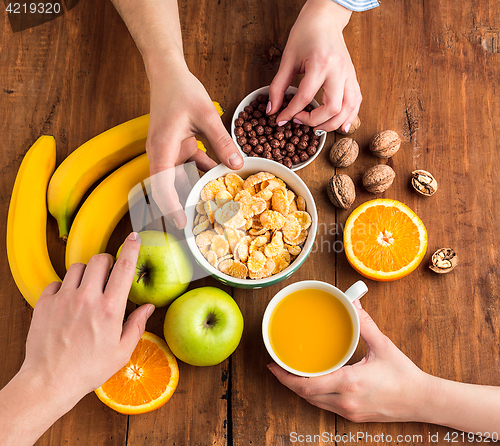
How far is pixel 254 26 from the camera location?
3.92 feet

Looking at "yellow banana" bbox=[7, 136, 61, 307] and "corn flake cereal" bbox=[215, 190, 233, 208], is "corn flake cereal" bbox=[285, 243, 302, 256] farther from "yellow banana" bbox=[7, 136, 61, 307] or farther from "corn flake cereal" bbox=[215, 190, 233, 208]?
"yellow banana" bbox=[7, 136, 61, 307]

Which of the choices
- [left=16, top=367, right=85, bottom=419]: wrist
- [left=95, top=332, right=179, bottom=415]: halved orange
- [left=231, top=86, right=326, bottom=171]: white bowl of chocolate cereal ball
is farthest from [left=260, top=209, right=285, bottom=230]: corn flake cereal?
[left=16, top=367, right=85, bottom=419]: wrist

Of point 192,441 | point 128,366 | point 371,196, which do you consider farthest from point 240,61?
point 192,441

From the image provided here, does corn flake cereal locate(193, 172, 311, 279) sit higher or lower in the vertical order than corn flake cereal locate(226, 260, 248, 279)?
higher

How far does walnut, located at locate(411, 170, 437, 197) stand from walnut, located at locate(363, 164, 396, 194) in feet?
0.22

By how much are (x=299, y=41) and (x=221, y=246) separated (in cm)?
57

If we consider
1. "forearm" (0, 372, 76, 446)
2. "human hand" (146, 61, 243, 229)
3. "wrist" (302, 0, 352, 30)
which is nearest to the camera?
"forearm" (0, 372, 76, 446)

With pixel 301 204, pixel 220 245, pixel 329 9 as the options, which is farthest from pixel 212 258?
pixel 329 9

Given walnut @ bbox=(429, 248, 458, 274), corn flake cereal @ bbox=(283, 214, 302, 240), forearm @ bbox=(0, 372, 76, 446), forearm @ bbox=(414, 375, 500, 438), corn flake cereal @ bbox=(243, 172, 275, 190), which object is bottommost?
forearm @ bbox=(414, 375, 500, 438)

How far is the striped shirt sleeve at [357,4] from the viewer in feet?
3.37

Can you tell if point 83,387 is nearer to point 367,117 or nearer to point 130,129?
point 130,129

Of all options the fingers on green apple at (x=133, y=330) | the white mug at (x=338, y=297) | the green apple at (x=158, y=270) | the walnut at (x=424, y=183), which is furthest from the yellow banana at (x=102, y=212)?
the walnut at (x=424, y=183)

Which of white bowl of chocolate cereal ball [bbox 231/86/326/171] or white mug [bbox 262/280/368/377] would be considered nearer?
white mug [bbox 262/280/368/377]

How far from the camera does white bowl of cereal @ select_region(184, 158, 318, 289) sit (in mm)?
898
